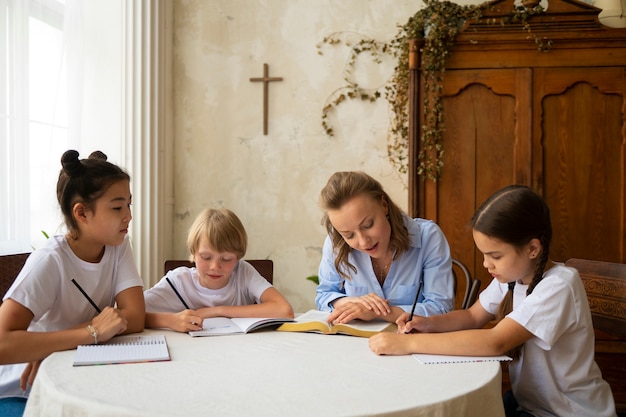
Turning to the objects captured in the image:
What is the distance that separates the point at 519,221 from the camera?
6.37ft

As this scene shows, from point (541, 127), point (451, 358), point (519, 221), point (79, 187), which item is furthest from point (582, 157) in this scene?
point (79, 187)

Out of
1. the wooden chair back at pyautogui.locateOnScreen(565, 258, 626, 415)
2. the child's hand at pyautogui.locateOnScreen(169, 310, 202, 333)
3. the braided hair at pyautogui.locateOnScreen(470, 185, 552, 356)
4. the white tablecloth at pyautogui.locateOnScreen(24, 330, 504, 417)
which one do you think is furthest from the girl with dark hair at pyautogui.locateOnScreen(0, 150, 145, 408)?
the wooden chair back at pyautogui.locateOnScreen(565, 258, 626, 415)

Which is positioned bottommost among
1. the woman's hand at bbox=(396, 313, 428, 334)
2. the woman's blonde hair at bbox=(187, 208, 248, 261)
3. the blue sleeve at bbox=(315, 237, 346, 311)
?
the woman's hand at bbox=(396, 313, 428, 334)

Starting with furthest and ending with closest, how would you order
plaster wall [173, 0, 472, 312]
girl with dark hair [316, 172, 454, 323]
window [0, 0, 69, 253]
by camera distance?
plaster wall [173, 0, 472, 312]
window [0, 0, 69, 253]
girl with dark hair [316, 172, 454, 323]

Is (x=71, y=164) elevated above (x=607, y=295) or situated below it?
above

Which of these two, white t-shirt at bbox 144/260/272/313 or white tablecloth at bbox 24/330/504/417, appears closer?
white tablecloth at bbox 24/330/504/417

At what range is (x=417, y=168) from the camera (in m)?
4.26

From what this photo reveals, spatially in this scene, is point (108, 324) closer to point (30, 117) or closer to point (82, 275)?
point (82, 275)

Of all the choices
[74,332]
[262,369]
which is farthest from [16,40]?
[262,369]

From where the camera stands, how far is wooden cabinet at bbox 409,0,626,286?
13.4 ft

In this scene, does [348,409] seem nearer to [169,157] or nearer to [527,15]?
[527,15]

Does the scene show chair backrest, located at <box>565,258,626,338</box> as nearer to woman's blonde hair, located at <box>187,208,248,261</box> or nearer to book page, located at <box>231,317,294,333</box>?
book page, located at <box>231,317,294,333</box>

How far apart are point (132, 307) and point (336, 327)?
27.3 inches

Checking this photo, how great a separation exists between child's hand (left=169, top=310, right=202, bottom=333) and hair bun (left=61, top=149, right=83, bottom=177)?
0.59 metres
